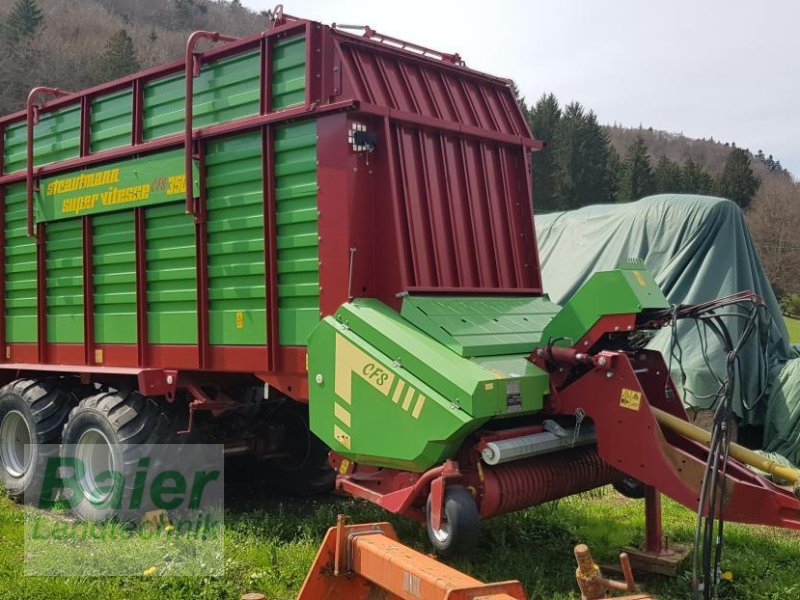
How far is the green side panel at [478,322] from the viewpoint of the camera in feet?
14.8

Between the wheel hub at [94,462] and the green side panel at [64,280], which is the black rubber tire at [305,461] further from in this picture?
the green side panel at [64,280]

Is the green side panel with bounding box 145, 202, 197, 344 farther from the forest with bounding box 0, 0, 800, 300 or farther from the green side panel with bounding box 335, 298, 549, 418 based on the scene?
the forest with bounding box 0, 0, 800, 300

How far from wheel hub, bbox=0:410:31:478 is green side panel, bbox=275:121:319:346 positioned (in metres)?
3.25

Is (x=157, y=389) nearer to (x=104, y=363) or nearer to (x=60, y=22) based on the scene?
(x=104, y=363)

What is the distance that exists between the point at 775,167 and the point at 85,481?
7522 centimetres

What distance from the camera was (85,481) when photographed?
616cm

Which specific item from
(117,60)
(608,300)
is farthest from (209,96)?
(117,60)

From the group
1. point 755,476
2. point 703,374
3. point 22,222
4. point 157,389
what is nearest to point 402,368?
point 755,476

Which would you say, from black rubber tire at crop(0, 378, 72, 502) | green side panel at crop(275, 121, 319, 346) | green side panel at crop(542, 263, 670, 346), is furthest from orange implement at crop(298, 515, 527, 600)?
black rubber tire at crop(0, 378, 72, 502)

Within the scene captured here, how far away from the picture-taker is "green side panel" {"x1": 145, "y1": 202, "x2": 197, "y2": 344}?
571 cm

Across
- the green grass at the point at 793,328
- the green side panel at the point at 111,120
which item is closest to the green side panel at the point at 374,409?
the green side panel at the point at 111,120

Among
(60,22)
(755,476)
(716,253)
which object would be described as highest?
Answer: (60,22)

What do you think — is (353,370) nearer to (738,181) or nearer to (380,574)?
(380,574)

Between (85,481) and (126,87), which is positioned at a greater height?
(126,87)
